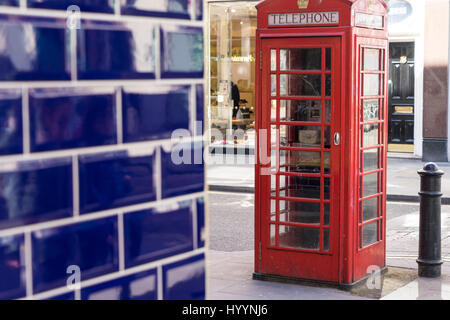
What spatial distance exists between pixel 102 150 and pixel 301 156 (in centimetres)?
435

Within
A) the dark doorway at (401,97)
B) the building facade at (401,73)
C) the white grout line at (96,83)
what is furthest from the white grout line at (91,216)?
the dark doorway at (401,97)

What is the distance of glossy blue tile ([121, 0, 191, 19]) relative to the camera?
7.59ft

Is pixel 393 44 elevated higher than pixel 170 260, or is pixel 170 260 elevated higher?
pixel 393 44

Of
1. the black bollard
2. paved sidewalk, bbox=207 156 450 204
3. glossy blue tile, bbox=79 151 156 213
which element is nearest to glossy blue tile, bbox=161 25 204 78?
glossy blue tile, bbox=79 151 156 213

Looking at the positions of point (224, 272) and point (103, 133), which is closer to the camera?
point (103, 133)

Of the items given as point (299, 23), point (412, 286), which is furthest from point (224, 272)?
point (299, 23)

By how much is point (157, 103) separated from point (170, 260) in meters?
0.52

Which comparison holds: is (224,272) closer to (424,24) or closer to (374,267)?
(374,267)

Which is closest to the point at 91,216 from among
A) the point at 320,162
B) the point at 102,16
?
the point at 102,16

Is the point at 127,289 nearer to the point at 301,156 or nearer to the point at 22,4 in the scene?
the point at 22,4

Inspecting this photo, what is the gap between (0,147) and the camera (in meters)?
1.92

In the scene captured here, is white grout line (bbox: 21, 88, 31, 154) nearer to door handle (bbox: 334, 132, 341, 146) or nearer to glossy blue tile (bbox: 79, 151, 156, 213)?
glossy blue tile (bbox: 79, 151, 156, 213)

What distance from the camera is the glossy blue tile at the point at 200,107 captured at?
8.42 feet

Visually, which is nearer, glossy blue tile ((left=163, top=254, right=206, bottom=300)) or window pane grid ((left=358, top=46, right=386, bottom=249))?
glossy blue tile ((left=163, top=254, right=206, bottom=300))
